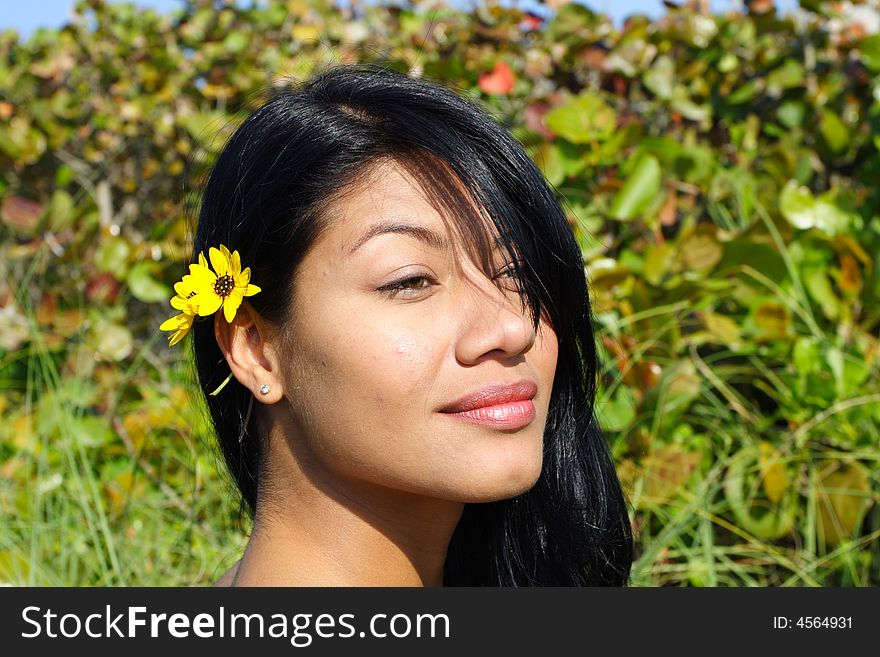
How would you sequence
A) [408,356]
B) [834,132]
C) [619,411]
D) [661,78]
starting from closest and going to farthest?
1. [408,356]
2. [619,411]
3. [834,132]
4. [661,78]

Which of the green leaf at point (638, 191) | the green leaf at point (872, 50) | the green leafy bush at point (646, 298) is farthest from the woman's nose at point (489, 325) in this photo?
the green leaf at point (872, 50)

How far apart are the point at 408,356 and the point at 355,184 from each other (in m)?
0.29

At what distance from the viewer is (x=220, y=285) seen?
1.67m

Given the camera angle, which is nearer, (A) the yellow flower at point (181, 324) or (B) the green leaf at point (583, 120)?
(A) the yellow flower at point (181, 324)

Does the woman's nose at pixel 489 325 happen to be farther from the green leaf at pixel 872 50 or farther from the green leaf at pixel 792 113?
the green leaf at pixel 792 113

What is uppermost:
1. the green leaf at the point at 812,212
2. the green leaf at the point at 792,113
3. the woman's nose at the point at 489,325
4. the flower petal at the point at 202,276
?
the green leaf at the point at 792,113

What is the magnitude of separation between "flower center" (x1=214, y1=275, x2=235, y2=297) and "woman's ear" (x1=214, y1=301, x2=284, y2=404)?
38 mm

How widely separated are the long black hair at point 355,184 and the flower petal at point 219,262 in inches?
1.1

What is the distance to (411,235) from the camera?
154 cm

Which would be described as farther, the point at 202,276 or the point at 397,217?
the point at 202,276

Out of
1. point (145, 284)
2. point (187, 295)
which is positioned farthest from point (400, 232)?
point (145, 284)

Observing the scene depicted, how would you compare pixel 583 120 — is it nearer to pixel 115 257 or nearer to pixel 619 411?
pixel 619 411

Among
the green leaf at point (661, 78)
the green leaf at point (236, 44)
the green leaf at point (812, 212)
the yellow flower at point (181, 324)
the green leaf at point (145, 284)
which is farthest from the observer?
the green leaf at point (236, 44)

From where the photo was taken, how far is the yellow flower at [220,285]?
64.3 inches
